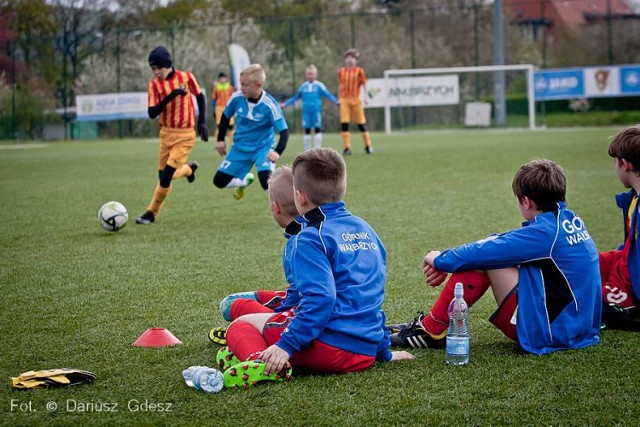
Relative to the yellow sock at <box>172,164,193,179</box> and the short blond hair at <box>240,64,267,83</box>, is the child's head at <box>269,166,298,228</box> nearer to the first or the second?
the short blond hair at <box>240,64,267,83</box>

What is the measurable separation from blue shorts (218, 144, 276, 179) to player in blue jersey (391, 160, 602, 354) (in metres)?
5.75

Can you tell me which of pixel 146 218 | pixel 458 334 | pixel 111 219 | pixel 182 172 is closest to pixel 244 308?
pixel 458 334

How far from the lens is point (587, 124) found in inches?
1148

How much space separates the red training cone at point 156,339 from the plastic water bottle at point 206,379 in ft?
2.58

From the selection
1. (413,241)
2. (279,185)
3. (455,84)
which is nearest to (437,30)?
(455,84)

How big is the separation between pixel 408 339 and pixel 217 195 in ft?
26.4

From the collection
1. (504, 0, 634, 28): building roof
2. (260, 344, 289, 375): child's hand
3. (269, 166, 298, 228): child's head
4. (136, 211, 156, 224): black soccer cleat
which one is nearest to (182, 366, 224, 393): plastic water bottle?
(260, 344, 289, 375): child's hand

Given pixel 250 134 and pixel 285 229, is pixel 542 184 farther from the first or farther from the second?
pixel 250 134

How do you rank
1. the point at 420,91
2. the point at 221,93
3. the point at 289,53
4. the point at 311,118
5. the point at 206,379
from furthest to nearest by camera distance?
the point at 289,53 < the point at 420,91 < the point at 221,93 < the point at 311,118 < the point at 206,379

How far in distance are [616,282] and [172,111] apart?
613 centimetres

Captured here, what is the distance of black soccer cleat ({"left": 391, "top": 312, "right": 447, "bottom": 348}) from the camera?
411 centimetres

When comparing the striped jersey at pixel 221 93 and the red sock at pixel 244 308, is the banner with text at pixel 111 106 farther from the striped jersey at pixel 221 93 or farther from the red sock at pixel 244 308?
the red sock at pixel 244 308

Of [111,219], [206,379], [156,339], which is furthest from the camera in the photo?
[111,219]

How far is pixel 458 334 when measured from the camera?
378 cm
